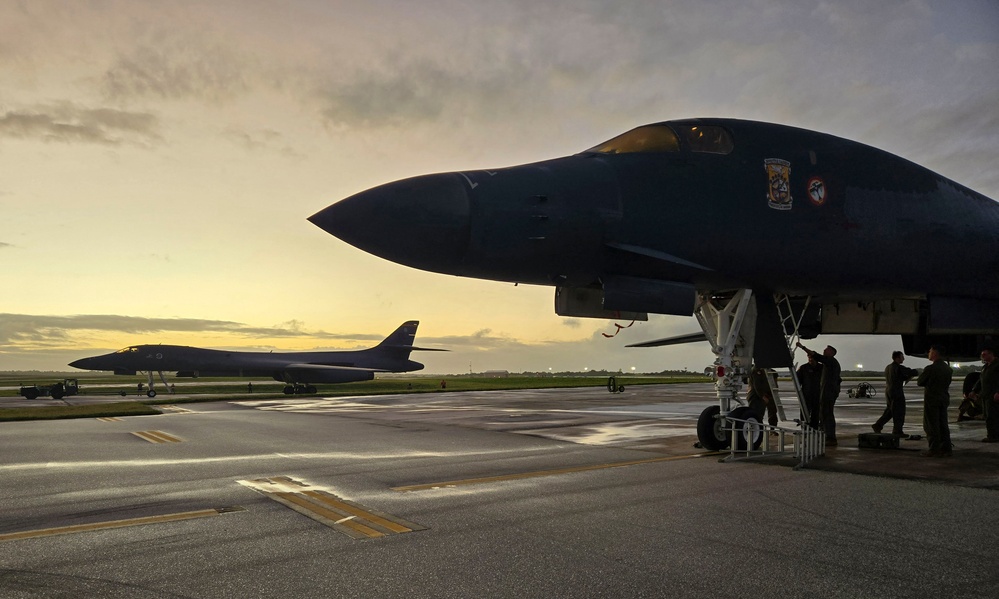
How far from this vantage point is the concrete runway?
361 centimetres

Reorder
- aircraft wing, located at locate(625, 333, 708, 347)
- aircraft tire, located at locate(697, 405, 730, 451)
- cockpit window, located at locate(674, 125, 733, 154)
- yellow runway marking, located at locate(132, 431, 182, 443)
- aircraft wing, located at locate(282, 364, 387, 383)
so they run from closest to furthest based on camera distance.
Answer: cockpit window, located at locate(674, 125, 733, 154) < aircraft tire, located at locate(697, 405, 730, 451) < yellow runway marking, located at locate(132, 431, 182, 443) < aircraft wing, located at locate(625, 333, 708, 347) < aircraft wing, located at locate(282, 364, 387, 383)

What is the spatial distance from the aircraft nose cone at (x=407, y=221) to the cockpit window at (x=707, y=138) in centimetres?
369

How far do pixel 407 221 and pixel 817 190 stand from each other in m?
6.11

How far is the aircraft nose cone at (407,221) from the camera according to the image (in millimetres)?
6426

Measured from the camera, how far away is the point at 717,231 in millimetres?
8266

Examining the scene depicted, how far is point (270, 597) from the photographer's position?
132 inches

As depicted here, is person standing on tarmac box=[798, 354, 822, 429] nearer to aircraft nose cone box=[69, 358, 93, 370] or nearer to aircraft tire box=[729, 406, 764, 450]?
aircraft tire box=[729, 406, 764, 450]

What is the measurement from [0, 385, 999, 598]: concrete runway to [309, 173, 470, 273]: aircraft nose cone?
2.45 meters

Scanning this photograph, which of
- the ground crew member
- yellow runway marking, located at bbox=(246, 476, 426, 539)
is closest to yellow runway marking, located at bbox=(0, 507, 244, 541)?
yellow runway marking, located at bbox=(246, 476, 426, 539)

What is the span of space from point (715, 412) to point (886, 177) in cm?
442

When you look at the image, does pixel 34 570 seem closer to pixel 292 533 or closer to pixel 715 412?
pixel 292 533

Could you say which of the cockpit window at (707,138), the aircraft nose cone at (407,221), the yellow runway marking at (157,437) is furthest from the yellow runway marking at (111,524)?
the yellow runway marking at (157,437)

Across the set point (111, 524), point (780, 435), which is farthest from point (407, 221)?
point (780, 435)

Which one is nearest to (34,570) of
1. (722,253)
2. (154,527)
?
(154,527)
